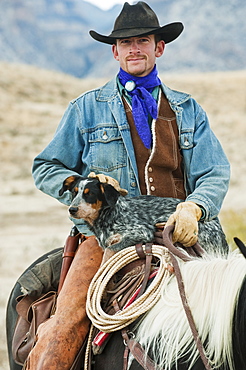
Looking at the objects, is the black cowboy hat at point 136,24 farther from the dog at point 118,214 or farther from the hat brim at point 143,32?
the dog at point 118,214

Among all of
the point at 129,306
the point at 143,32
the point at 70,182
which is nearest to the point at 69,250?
the point at 70,182

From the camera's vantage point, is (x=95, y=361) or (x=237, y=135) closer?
(x=95, y=361)

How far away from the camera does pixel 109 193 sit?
134 inches

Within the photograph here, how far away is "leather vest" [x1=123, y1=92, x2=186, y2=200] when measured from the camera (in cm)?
383

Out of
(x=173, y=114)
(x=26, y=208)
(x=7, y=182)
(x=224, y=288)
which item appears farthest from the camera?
(x=7, y=182)

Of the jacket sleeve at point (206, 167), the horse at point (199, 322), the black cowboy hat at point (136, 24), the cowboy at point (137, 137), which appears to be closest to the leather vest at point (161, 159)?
the cowboy at point (137, 137)

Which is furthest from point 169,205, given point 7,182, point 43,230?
point 7,182

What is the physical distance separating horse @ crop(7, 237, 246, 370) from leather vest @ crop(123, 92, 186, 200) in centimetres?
86

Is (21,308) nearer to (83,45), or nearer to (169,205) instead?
(169,205)

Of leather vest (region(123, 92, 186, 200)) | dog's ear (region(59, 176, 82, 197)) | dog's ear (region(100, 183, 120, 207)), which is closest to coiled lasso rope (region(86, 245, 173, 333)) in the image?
dog's ear (region(100, 183, 120, 207))

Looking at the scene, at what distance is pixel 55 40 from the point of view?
432 ft

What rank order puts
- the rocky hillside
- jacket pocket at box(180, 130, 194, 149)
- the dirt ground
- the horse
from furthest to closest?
the rocky hillside → the dirt ground → jacket pocket at box(180, 130, 194, 149) → the horse

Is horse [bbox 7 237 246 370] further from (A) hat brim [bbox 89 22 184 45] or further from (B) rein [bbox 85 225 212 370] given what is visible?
(A) hat brim [bbox 89 22 184 45]

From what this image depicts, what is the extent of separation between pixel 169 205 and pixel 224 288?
96cm
